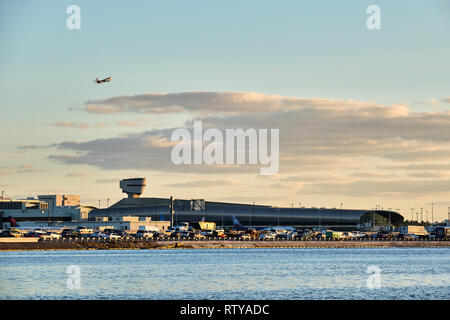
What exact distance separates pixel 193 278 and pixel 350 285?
2076cm

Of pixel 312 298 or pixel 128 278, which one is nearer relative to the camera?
pixel 312 298

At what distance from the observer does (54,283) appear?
3551 inches

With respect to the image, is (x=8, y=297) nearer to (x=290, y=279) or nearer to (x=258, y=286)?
(x=258, y=286)

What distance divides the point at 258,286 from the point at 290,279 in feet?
32.0

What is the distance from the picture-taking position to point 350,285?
88.1 metres
